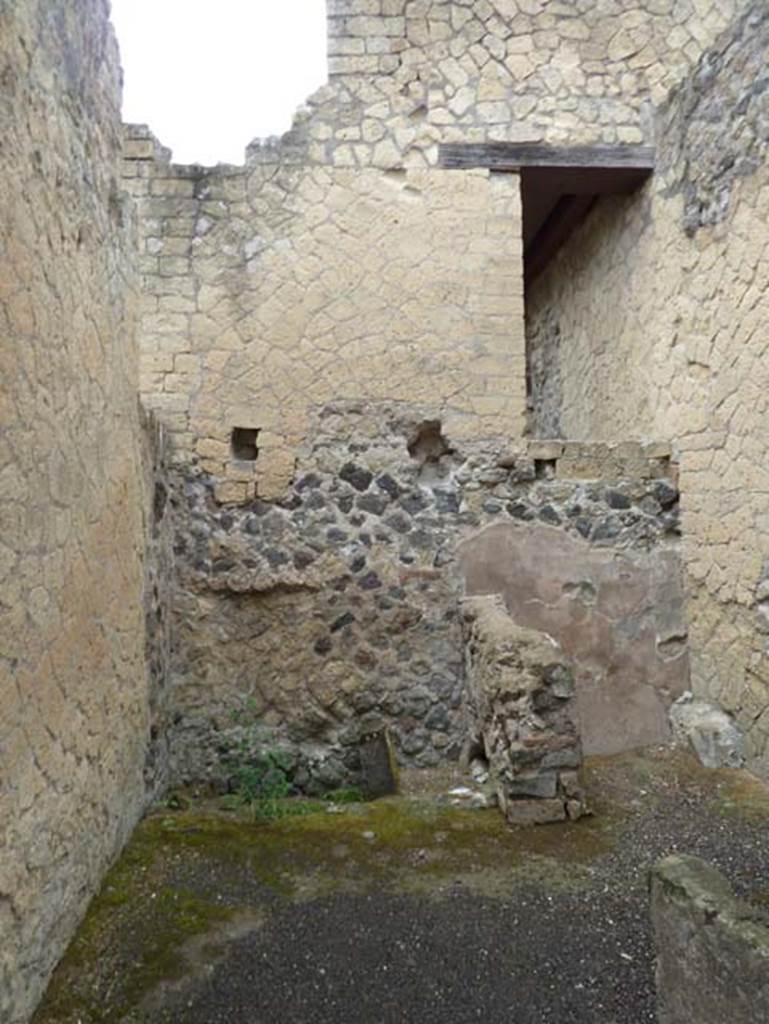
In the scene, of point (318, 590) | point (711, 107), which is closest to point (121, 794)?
point (318, 590)

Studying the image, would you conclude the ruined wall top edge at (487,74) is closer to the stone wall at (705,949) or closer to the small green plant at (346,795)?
the small green plant at (346,795)

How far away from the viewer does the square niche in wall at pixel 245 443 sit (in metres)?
5.28

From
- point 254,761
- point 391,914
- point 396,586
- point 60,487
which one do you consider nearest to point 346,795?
point 254,761

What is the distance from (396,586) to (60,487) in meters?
2.78

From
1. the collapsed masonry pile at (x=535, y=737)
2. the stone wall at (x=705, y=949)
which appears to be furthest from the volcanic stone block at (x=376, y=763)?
the stone wall at (x=705, y=949)

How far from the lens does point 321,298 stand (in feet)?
17.6

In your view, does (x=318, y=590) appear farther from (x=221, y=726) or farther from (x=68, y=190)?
(x=68, y=190)

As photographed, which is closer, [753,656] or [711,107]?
[753,656]

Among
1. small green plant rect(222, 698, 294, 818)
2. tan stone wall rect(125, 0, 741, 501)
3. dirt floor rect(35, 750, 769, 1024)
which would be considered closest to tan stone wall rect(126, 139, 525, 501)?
tan stone wall rect(125, 0, 741, 501)

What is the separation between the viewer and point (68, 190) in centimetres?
282

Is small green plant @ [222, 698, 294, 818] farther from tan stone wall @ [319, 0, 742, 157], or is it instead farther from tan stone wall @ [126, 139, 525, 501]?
tan stone wall @ [319, 0, 742, 157]

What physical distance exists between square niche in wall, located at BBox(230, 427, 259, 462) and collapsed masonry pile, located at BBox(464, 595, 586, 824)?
2295mm

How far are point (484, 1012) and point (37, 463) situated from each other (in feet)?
6.79

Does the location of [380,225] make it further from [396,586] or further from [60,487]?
[60,487]
